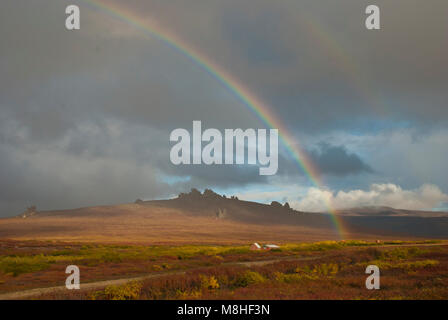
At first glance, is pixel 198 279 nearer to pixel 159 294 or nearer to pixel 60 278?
pixel 159 294

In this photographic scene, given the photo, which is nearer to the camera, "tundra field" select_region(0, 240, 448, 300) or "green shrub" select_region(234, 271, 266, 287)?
"tundra field" select_region(0, 240, 448, 300)

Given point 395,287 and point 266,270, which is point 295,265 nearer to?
point 266,270

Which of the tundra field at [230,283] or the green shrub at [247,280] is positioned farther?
the green shrub at [247,280]

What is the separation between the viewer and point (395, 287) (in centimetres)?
2058

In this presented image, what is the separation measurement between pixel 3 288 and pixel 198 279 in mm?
14948

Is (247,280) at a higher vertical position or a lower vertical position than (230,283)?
higher

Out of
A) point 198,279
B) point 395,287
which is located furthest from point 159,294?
point 395,287

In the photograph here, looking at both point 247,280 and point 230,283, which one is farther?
point 230,283

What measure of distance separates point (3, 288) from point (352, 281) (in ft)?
81.7
